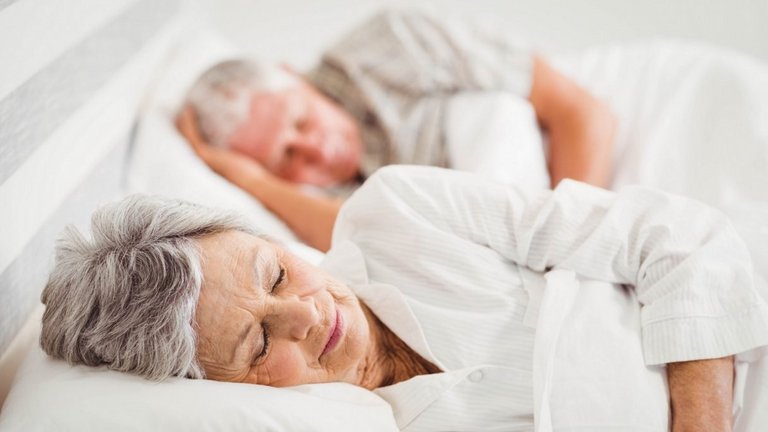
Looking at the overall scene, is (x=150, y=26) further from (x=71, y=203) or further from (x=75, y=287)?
(x=75, y=287)

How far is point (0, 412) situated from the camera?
1.03m

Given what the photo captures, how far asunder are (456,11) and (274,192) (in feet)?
4.83

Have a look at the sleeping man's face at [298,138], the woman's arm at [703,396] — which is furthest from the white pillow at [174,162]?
the woman's arm at [703,396]

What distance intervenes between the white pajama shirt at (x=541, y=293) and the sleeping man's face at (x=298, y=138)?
0.78 metres

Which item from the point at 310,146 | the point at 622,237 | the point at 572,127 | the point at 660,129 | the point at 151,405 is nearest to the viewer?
the point at 151,405

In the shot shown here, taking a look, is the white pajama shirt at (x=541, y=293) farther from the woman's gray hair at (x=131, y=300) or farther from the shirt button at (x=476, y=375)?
the woman's gray hair at (x=131, y=300)

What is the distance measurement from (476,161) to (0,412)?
119cm

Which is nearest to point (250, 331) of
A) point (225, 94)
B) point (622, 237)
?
point (622, 237)

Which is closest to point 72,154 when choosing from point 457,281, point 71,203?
point 71,203

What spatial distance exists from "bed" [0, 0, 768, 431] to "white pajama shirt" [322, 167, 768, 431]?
0.35ft

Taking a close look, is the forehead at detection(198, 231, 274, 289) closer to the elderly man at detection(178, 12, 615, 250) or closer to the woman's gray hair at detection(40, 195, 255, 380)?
the woman's gray hair at detection(40, 195, 255, 380)

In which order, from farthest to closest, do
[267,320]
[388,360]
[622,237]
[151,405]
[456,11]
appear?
1. [456,11]
2. [388,360]
3. [622,237]
4. [267,320]
5. [151,405]

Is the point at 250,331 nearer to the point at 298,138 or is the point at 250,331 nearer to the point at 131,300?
the point at 131,300

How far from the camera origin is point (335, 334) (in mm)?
1116
